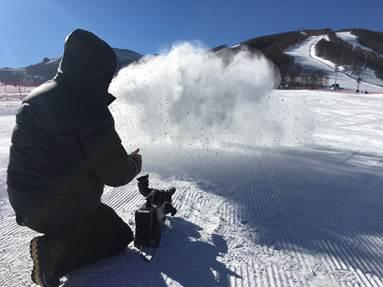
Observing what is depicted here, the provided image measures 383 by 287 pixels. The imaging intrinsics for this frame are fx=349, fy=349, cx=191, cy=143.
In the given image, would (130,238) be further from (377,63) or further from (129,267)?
(377,63)

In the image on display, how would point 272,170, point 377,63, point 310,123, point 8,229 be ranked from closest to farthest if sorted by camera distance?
point 8,229
point 272,170
point 310,123
point 377,63

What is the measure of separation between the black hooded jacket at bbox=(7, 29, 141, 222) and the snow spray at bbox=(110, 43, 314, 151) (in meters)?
4.31

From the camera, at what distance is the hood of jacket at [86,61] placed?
211cm

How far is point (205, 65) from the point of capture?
7363 millimetres

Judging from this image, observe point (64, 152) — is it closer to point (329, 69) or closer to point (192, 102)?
point (192, 102)

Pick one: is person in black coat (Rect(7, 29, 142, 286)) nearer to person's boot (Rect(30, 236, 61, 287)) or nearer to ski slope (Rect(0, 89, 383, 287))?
person's boot (Rect(30, 236, 61, 287))

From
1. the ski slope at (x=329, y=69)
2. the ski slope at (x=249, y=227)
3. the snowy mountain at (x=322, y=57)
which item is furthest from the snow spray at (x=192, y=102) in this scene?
the ski slope at (x=329, y=69)

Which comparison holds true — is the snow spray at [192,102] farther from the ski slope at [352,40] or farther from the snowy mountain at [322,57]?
the ski slope at [352,40]

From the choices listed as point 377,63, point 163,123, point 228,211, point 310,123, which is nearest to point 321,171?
point 228,211

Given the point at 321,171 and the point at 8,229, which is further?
the point at 321,171

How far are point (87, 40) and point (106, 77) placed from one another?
0.26 metres

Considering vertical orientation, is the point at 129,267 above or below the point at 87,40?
below

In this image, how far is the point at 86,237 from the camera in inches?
93.6

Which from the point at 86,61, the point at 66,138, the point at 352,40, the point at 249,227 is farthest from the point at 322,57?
the point at 66,138
